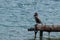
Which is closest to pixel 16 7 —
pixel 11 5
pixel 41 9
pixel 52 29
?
pixel 11 5

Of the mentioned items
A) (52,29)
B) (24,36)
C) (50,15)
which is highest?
(52,29)

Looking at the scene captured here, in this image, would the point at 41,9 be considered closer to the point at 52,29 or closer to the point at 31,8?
the point at 31,8

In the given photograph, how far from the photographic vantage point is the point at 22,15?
860 cm

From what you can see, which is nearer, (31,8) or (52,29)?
(52,29)

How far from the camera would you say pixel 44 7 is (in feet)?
28.3

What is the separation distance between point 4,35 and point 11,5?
0.98 meters

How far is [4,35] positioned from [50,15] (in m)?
1.52

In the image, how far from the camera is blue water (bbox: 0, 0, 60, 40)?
8.41 m

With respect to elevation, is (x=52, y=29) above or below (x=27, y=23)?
above

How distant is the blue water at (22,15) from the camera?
8.41 metres

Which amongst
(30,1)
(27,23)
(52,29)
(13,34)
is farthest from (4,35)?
(52,29)

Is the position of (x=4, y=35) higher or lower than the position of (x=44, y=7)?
lower

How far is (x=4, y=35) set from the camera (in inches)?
332

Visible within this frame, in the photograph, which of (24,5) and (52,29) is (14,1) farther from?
(52,29)
